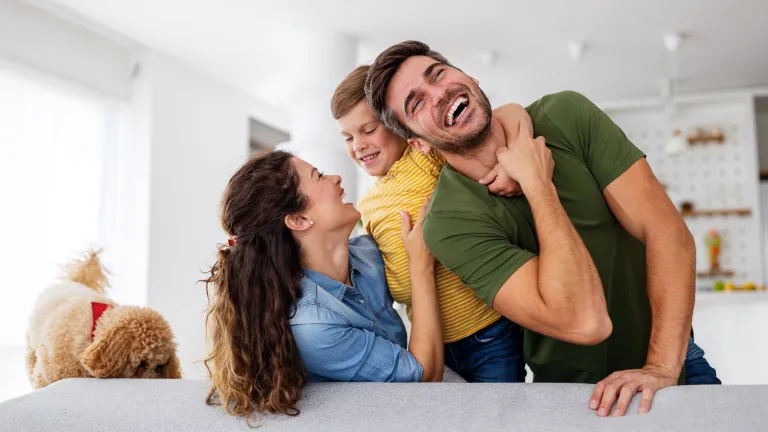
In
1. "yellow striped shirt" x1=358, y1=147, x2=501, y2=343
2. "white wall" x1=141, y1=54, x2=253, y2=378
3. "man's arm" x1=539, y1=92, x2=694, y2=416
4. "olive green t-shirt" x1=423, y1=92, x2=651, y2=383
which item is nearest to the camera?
"man's arm" x1=539, y1=92, x2=694, y2=416

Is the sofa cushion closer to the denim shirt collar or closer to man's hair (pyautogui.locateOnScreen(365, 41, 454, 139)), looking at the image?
the denim shirt collar

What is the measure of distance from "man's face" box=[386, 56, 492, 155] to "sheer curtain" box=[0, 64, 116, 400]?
3434 millimetres

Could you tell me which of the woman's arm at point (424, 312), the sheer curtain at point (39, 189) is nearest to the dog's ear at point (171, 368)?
the woman's arm at point (424, 312)

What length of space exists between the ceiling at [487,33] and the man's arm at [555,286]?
3595mm

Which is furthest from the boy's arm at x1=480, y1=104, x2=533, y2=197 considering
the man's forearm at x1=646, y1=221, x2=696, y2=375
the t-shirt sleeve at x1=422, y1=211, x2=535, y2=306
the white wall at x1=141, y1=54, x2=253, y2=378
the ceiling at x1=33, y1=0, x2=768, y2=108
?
the white wall at x1=141, y1=54, x2=253, y2=378

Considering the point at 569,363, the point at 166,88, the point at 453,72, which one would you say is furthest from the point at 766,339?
the point at 166,88

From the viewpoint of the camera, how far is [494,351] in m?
1.73

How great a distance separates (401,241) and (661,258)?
60 centimetres

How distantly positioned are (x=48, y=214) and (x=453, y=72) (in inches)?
155

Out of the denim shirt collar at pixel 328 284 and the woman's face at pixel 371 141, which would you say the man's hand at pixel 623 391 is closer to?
the denim shirt collar at pixel 328 284

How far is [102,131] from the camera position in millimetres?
5398

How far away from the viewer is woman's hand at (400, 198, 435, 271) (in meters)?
1.59

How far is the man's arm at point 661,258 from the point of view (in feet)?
4.72

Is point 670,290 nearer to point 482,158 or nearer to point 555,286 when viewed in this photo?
point 555,286
